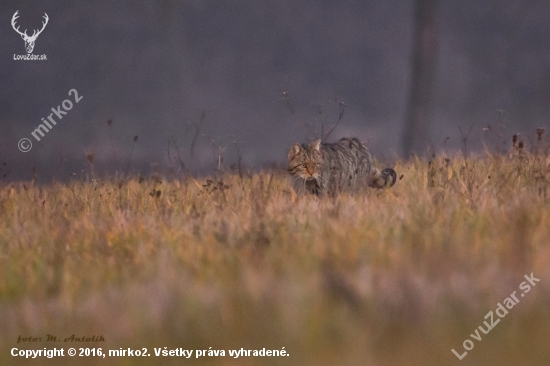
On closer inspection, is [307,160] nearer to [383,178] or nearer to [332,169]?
[332,169]

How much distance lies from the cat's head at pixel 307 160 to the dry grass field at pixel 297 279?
1.06 meters

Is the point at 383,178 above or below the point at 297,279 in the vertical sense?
above

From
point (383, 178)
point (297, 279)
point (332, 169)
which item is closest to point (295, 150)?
point (332, 169)

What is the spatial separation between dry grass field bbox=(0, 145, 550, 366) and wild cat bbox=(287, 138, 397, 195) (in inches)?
43.5

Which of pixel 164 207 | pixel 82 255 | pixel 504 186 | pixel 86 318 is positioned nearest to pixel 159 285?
pixel 86 318

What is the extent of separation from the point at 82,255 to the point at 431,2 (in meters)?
7.17

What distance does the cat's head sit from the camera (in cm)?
589

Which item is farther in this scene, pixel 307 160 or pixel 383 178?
pixel 383 178

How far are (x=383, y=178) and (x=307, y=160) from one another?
1.22 meters

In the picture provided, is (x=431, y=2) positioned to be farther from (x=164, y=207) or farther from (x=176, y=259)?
(x=176, y=259)

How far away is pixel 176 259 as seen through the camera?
11.2 feet

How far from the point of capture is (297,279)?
2.77 m

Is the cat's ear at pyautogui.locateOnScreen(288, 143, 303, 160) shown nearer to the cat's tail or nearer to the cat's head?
the cat's head

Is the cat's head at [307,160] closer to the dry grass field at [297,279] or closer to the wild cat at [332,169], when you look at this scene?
the wild cat at [332,169]
